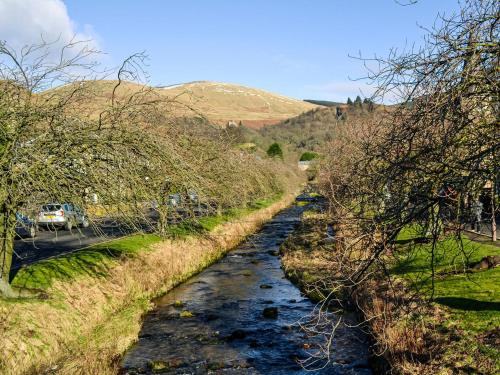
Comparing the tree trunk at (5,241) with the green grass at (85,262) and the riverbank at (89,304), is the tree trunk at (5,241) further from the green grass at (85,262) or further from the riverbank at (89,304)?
the green grass at (85,262)

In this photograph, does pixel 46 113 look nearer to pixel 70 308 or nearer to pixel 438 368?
pixel 70 308

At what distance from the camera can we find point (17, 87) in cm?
1202

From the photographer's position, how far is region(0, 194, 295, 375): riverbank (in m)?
→ 11.2

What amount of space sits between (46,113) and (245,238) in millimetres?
24736

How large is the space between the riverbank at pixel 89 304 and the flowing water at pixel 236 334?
697 millimetres

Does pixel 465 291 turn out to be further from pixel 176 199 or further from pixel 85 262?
pixel 85 262

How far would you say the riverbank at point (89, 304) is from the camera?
11234 mm

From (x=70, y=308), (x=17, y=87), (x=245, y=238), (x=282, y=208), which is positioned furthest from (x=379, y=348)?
(x=282, y=208)

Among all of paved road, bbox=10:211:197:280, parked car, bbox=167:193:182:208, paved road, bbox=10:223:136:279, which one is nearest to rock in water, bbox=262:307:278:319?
parked car, bbox=167:193:182:208

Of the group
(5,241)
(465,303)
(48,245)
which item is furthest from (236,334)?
(48,245)

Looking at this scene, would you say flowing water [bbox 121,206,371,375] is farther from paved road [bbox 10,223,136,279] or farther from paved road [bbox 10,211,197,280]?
paved road [bbox 10,223,136,279]

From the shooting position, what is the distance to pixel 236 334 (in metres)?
15.3

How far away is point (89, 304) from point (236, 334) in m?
4.85

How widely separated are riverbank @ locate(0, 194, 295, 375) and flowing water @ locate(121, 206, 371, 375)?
70 centimetres
